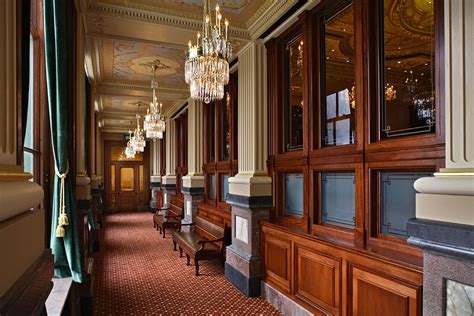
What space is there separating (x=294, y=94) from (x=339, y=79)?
0.90 metres

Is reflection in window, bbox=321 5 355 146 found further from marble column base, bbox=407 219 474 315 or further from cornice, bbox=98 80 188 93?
cornice, bbox=98 80 188 93

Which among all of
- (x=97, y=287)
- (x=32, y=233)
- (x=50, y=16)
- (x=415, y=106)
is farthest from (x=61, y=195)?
(x=415, y=106)

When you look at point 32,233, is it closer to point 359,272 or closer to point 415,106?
point 359,272

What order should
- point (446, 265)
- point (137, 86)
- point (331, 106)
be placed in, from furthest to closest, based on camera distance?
point (137, 86)
point (331, 106)
point (446, 265)

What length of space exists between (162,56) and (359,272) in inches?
198

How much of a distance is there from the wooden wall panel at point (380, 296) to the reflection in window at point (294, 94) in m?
1.86

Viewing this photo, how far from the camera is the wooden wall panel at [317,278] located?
3148mm

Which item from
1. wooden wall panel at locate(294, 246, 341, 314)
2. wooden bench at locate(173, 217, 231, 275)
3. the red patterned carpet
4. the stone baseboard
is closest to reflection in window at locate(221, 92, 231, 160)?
wooden bench at locate(173, 217, 231, 275)

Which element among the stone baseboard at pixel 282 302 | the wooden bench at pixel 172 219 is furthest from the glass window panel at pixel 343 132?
the wooden bench at pixel 172 219

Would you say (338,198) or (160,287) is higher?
(338,198)

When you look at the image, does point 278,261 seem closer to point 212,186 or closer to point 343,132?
point 343,132

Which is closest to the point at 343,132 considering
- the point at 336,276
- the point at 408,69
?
the point at 408,69

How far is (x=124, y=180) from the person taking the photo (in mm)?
15727

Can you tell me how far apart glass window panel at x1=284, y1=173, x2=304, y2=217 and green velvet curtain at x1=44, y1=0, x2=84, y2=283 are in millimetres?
2520
